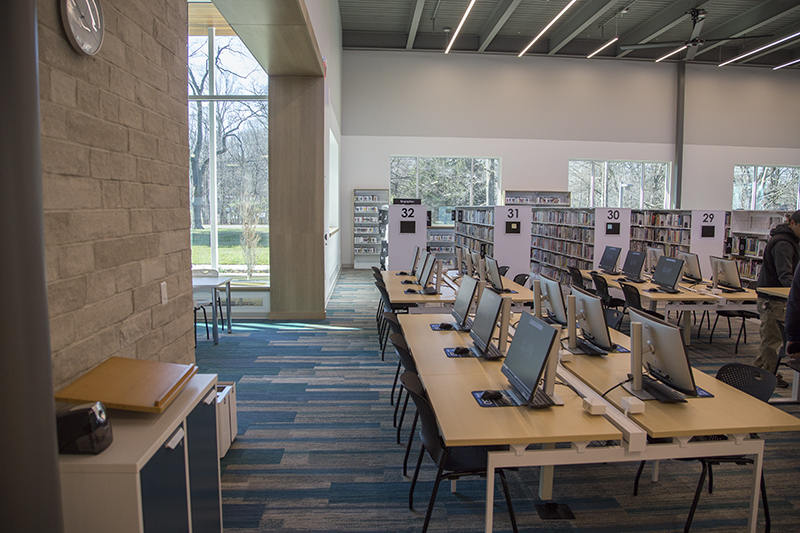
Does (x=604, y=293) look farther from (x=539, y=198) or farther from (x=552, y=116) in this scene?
(x=552, y=116)

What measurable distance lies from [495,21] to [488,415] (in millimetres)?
11286

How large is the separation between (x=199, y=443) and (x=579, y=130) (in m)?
14.2

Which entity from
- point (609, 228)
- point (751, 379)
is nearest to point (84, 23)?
point (751, 379)

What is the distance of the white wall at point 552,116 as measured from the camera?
45.5ft

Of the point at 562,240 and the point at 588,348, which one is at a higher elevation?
the point at 562,240

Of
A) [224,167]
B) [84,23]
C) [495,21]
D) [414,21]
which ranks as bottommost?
[84,23]

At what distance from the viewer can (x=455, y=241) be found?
1359cm

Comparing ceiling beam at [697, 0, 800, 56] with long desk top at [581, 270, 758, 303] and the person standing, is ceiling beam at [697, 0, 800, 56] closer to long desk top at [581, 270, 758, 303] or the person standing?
long desk top at [581, 270, 758, 303]

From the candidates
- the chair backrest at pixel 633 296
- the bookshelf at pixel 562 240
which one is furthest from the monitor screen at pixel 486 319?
the bookshelf at pixel 562 240

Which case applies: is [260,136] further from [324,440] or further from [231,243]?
[324,440]

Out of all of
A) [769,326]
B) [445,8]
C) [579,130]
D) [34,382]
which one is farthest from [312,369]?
[579,130]

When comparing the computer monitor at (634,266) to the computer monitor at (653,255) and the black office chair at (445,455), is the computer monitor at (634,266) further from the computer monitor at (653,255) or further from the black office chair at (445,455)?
the black office chair at (445,455)

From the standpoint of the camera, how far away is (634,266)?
23.5ft

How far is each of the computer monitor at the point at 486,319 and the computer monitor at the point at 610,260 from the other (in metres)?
4.85
